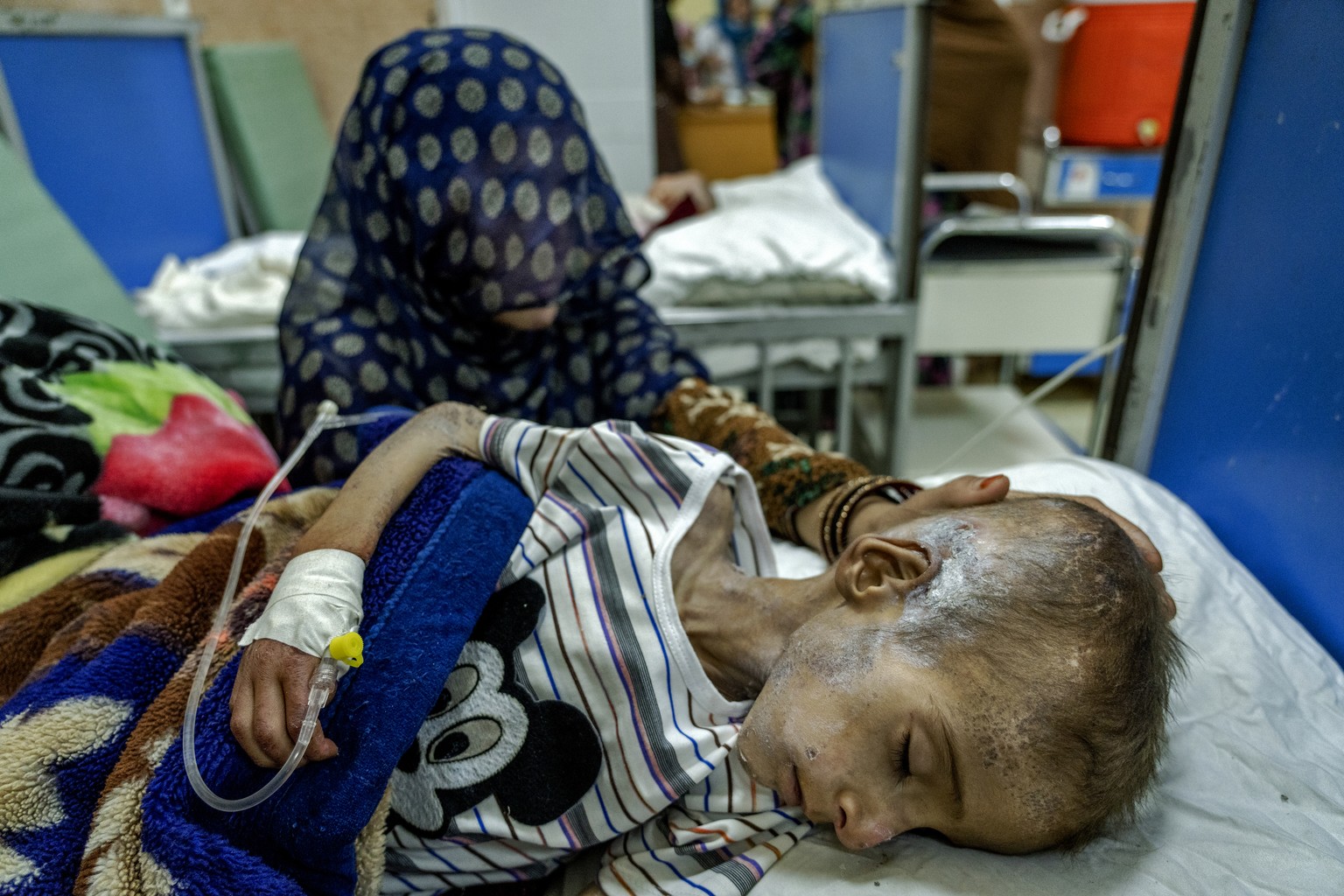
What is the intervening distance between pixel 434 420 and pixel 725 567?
43 centimetres

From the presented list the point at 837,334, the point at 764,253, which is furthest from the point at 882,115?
the point at 837,334

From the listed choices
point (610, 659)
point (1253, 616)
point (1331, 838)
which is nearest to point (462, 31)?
point (610, 659)

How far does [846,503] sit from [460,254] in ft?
2.44

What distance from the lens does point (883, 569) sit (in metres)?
0.85

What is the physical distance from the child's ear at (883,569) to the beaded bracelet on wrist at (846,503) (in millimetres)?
263

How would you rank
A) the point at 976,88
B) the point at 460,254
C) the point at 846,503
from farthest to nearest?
the point at 976,88
the point at 460,254
the point at 846,503

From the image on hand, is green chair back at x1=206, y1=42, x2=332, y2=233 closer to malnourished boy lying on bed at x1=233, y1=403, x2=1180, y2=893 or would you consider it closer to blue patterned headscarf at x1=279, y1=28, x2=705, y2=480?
blue patterned headscarf at x1=279, y1=28, x2=705, y2=480

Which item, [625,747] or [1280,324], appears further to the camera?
[1280,324]

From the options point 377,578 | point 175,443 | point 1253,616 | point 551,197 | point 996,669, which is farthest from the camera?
point 551,197

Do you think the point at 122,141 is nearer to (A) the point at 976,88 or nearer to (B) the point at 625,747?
(B) the point at 625,747

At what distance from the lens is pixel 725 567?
104 centimetres

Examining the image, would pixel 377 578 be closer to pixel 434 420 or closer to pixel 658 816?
pixel 434 420

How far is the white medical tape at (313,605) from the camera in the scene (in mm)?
747

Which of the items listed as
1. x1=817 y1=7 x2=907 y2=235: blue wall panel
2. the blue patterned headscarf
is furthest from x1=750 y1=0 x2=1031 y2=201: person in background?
the blue patterned headscarf
